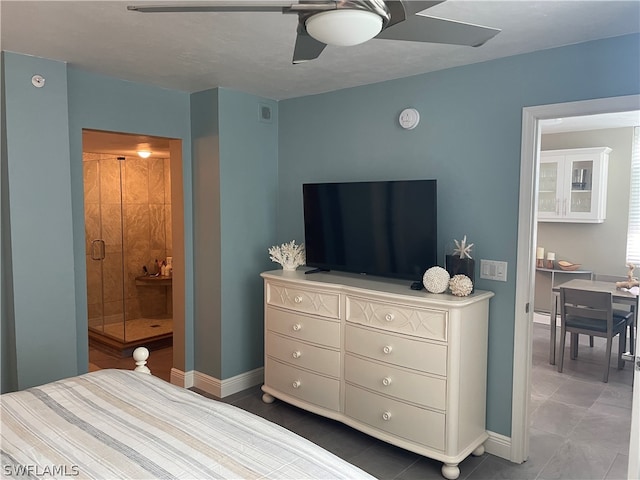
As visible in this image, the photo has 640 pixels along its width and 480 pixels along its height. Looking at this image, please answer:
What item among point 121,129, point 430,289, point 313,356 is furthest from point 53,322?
point 430,289

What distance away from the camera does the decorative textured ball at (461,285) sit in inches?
108

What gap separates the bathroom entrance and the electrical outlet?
12.3 feet

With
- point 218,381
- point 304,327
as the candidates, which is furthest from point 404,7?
point 218,381

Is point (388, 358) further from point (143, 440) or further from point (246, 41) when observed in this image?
point (246, 41)

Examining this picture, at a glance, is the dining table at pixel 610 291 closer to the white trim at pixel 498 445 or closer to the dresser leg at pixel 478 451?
the white trim at pixel 498 445

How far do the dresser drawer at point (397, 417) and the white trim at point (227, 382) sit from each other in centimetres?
118

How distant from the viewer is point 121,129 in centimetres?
352

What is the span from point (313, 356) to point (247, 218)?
1.34 meters

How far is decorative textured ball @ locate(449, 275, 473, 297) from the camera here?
2.74 m

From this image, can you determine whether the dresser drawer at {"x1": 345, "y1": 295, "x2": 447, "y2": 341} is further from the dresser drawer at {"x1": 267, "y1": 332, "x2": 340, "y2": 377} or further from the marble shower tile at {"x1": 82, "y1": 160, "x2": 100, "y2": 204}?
the marble shower tile at {"x1": 82, "y1": 160, "x2": 100, "y2": 204}

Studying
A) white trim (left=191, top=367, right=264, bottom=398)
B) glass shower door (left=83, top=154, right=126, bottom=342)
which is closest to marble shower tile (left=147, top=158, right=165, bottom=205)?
glass shower door (left=83, top=154, right=126, bottom=342)

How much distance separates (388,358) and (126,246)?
4.46 meters

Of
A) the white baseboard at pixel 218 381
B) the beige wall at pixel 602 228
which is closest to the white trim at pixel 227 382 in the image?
the white baseboard at pixel 218 381

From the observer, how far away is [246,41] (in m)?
2.57
